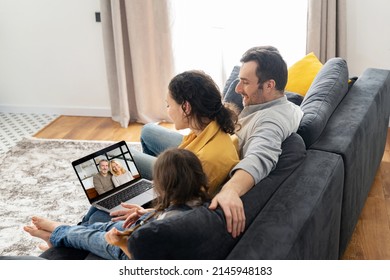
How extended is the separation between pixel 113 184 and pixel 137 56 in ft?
6.60

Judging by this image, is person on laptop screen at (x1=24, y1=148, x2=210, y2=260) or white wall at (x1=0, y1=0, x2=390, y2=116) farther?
white wall at (x1=0, y1=0, x2=390, y2=116)

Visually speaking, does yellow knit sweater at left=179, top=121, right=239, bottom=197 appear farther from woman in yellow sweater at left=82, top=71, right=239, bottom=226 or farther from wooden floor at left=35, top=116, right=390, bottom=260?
wooden floor at left=35, top=116, right=390, bottom=260

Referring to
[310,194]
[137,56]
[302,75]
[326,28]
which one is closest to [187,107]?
[310,194]

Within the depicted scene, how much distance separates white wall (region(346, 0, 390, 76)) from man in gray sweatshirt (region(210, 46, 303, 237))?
70.7 inches

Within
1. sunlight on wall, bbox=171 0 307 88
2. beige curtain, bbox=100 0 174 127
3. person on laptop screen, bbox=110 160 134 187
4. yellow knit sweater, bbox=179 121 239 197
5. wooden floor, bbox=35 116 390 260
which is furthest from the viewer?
beige curtain, bbox=100 0 174 127

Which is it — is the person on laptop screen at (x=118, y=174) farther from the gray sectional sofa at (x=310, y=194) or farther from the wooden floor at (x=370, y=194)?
the wooden floor at (x=370, y=194)

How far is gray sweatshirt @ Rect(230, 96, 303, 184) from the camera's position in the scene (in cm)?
188

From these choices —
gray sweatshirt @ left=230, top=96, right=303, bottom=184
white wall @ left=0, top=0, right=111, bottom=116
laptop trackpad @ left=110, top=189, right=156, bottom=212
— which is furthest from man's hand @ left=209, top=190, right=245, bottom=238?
white wall @ left=0, top=0, right=111, bottom=116

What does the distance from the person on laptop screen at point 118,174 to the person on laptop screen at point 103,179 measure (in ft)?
0.06

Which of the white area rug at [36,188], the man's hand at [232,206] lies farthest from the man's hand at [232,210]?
the white area rug at [36,188]

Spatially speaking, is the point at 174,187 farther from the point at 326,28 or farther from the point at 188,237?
the point at 326,28

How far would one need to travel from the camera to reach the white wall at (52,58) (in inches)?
171
